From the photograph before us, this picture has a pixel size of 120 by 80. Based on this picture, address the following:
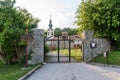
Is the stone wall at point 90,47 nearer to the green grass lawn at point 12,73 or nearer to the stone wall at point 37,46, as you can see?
the stone wall at point 37,46

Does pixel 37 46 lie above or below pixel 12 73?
above

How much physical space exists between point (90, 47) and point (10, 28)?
7637mm

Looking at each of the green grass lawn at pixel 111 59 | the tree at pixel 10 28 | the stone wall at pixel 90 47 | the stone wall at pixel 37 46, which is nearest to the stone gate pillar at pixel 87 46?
the stone wall at pixel 90 47

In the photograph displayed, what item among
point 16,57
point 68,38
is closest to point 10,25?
point 16,57

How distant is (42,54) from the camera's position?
26.1 meters

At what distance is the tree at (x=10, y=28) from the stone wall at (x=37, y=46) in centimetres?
118

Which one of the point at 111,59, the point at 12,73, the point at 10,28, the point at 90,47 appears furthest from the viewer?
the point at 90,47

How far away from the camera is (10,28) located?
944 inches

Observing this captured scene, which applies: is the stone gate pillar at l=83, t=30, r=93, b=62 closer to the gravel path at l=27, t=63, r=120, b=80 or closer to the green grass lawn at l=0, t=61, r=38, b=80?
the gravel path at l=27, t=63, r=120, b=80

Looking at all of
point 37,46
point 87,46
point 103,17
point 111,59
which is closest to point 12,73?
point 37,46

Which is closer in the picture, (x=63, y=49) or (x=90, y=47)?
(x=90, y=47)

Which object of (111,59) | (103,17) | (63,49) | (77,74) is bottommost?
(77,74)

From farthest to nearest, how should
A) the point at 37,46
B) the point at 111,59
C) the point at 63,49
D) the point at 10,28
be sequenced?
the point at 63,49 < the point at 111,59 < the point at 37,46 < the point at 10,28

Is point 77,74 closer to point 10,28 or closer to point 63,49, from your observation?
point 10,28
